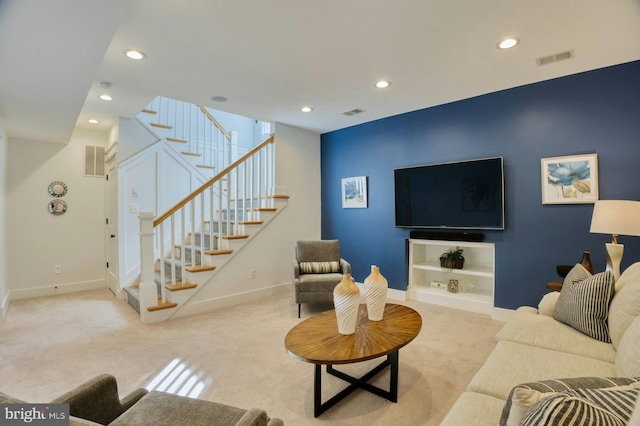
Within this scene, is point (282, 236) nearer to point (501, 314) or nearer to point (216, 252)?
point (216, 252)

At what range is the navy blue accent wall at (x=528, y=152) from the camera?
2.90m

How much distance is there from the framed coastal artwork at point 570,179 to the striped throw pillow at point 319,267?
2.44 metres

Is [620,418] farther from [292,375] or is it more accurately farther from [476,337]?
[476,337]

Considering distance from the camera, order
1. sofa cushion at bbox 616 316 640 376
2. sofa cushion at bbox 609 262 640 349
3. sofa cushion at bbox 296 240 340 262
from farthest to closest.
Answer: sofa cushion at bbox 296 240 340 262, sofa cushion at bbox 609 262 640 349, sofa cushion at bbox 616 316 640 376

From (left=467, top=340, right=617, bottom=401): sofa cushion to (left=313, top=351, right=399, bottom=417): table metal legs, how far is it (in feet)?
1.92

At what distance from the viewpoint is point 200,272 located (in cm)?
384

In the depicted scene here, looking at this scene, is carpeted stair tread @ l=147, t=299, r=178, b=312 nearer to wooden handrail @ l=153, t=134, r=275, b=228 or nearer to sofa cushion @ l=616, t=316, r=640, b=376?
wooden handrail @ l=153, t=134, r=275, b=228

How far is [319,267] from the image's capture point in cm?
394

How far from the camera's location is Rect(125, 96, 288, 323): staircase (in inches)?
138

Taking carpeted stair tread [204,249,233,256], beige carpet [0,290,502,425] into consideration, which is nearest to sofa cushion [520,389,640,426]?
beige carpet [0,290,502,425]

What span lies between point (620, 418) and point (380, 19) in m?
2.37

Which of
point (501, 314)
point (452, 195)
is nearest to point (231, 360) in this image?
point (501, 314)

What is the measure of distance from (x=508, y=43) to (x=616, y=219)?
5.34 feet

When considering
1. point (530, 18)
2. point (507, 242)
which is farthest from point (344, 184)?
point (530, 18)
